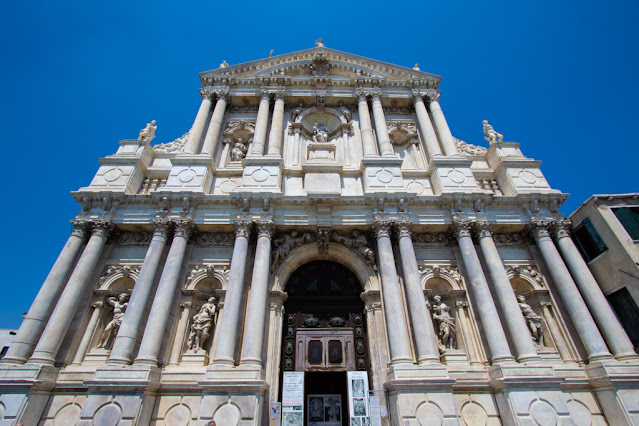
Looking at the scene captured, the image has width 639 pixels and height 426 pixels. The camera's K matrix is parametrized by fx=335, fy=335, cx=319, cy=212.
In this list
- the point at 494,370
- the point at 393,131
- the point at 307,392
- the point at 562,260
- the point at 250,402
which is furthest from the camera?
the point at 393,131

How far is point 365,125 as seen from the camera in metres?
15.8

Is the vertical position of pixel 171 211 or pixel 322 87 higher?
pixel 322 87

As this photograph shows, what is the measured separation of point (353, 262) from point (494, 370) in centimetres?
546

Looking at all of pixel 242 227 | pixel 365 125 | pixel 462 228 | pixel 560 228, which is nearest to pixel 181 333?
pixel 242 227

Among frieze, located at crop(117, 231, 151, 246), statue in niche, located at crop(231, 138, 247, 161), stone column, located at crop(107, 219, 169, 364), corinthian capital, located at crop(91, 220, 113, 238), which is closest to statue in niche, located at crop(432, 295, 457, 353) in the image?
stone column, located at crop(107, 219, 169, 364)

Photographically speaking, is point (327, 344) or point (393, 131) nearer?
point (327, 344)

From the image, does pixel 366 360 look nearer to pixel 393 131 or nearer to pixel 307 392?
pixel 307 392

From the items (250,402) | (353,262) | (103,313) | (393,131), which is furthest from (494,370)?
(103,313)

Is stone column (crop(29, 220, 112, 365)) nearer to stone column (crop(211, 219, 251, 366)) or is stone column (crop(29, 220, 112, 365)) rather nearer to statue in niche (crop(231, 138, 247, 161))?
stone column (crop(211, 219, 251, 366))

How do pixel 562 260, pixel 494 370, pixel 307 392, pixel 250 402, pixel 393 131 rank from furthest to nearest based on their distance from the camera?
pixel 393 131 → pixel 562 260 → pixel 307 392 → pixel 494 370 → pixel 250 402

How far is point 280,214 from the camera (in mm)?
12578

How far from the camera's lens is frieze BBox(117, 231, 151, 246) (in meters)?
12.7

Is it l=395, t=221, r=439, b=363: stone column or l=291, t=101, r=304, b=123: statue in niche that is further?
l=291, t=101, r=304, b=123: statue in niche

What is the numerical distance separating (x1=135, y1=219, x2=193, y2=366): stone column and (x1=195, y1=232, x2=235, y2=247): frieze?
2.14ft
